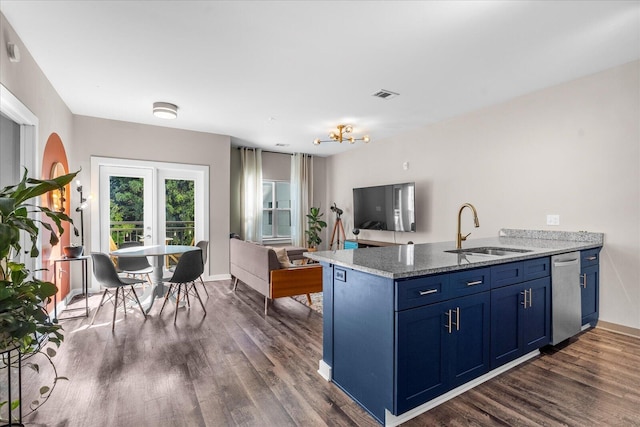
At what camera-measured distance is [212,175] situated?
5.70 metres

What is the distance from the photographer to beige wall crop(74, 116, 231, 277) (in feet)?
15.8

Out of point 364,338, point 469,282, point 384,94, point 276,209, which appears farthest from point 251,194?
point 469,282

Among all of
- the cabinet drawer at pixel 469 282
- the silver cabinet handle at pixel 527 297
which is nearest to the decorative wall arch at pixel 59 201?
the cabinet drawer at pixel 469 282

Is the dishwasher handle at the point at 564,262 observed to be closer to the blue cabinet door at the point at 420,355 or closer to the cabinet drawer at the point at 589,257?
the cabinet drawer at the point at 589,257

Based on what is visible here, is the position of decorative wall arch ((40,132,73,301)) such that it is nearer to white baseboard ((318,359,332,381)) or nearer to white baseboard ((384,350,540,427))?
white baseboard ((318,359,332,381))

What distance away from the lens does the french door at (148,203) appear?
16.3ft

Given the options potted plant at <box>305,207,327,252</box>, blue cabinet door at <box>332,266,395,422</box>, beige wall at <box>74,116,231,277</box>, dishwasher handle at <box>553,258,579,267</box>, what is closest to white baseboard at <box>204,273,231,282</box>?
beige wall at <box>74,116,231,277</box>

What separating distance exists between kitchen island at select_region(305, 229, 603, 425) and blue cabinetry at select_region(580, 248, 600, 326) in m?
0.81

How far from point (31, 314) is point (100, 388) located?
3.39 ft


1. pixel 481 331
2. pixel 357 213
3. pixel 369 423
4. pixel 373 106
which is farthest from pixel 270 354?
pixel 357 213

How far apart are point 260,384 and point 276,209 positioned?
5.36 meters

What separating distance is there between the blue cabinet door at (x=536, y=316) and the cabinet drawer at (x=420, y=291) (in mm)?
1010

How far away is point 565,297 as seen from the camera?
2.87 metres

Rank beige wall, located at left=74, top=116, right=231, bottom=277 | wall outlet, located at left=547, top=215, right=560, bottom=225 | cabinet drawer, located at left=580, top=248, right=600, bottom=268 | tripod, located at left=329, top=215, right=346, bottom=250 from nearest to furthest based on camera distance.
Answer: cabinet drawer, located at left=580, top=248, right=600, bottom=268, wall outlet, located at left=547, top=215, right=560, bottom=225, beige wall, located at left=74, top=116, right=231, bottom=277, tripod, located at left=329, top=215, right=346, bottom=250
